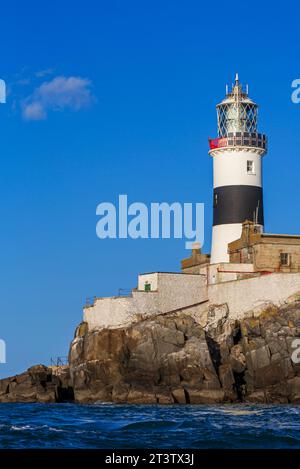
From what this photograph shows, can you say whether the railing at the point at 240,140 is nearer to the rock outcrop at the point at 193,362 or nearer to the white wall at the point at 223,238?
the white wall at the point at 223,238

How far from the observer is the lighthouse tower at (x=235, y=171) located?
64.2 meters

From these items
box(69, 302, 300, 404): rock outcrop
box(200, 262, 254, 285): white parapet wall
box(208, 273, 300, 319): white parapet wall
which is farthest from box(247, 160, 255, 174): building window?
box(69, 302, 300, 404): rock outcrop

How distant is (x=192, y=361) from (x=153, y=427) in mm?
16854

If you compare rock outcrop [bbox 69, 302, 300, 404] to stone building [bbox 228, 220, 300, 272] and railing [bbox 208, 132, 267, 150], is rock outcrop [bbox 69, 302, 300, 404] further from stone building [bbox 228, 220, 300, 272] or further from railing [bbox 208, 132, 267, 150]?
railing [bbox 208, 132, 267, 150]

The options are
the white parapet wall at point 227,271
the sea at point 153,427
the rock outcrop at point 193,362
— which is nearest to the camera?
the sea at point 153,427

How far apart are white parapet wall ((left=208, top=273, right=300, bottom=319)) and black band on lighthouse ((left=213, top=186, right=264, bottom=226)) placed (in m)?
6.37

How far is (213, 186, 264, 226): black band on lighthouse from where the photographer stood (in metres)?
64.2

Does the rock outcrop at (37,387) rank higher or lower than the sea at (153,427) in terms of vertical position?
higher

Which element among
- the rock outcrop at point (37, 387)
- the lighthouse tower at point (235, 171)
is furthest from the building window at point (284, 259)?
the rock outcrop at point (37, 387)

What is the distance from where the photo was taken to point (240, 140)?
64.9m

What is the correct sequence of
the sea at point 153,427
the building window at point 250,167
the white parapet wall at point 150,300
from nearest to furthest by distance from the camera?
the sea at point 153,427 < the white parapet wall at point 150,300 < the building window at point 250,167

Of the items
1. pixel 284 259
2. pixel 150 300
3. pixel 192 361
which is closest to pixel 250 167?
pixel 284 259

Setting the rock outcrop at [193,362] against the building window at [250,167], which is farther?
the building window at [250,167]

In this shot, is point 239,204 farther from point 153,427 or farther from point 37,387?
point 153,427
